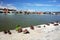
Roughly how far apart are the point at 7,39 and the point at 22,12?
132 metres

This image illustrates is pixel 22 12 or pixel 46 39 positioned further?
pixel 22 12

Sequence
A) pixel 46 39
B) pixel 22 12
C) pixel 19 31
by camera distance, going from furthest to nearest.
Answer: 1. pixel 22 12
2. pixel 19 31
3. pixel 46 39

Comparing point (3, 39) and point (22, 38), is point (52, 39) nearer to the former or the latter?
Answer: point (22, 38)

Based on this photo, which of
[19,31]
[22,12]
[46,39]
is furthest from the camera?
[22,12]

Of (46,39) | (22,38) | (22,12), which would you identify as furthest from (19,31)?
(22,12)

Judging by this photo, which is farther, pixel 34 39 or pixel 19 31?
pixel 19 31

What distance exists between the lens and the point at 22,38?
41.9 feet

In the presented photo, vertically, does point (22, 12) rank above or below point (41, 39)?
below

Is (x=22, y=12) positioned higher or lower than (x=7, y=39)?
lower

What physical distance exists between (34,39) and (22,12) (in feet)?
433

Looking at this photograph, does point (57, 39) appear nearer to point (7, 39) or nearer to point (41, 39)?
point (41, 39)

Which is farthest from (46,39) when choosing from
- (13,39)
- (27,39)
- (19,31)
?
(19,31)

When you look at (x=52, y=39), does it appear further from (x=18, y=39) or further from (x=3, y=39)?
(x=3, y=39)

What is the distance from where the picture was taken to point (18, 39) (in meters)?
12.3
